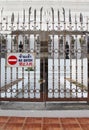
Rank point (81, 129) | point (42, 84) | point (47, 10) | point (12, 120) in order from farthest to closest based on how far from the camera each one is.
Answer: point (47, 10), point (42, 84), point (12, 120), point (81, 129)

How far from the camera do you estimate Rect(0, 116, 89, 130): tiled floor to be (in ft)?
13.2

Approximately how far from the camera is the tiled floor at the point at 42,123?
4016 mm

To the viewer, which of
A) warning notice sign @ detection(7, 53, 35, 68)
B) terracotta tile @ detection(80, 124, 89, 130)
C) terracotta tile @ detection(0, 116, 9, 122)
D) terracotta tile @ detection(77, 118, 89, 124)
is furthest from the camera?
warning notice sign @ detection(7, 53, 35, 68)

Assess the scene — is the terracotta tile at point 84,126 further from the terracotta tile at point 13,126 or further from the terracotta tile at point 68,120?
the terracotta tile at point 13,126

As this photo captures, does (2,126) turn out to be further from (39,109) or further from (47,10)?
(47,10)

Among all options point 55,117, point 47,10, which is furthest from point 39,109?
point 47,10

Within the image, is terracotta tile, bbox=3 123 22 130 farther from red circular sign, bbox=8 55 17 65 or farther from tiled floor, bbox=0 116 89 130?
red circular sign, bbox=8 55 17 65

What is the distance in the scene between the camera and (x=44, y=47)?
5.04 metres

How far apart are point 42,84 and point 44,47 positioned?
2.14ft

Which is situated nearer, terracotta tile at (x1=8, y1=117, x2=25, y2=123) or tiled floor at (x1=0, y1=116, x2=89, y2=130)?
tiled floor at (x1=0, y1=116, x2=89, y2=130)

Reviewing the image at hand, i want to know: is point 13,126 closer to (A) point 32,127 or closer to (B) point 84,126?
(A) point 32,127

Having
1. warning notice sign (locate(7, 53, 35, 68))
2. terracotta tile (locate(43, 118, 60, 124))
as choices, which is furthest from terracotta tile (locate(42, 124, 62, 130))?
warning notice sign (locate(7, 53, 35, 68))

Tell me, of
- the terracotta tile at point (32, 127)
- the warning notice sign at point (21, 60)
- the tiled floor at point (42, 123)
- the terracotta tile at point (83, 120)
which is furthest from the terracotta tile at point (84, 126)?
the warning notice sign at point (21, 60)

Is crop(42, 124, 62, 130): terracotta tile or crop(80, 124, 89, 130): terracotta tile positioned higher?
crop(80, 124, 89, 130): terracotta tile
